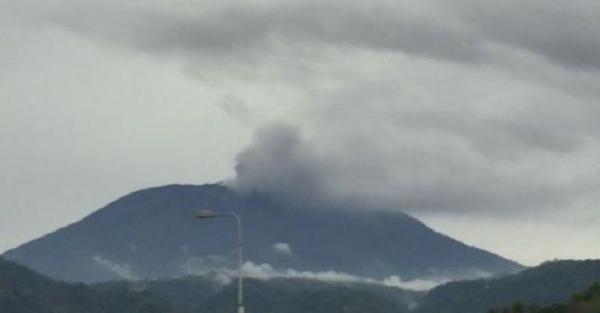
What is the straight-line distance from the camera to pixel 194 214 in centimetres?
8938

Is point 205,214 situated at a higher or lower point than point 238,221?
higher

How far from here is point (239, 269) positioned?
94.6 m

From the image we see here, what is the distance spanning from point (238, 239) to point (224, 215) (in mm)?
3352

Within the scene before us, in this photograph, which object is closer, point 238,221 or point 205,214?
point 205,214

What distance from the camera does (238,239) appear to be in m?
92.4

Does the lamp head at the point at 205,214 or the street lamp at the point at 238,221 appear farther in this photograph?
the street lamp at the point at 238,221

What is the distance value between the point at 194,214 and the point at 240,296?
703 cm

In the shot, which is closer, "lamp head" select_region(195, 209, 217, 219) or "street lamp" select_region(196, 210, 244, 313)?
"lamp head" select_region(195, 209, 217, 219)

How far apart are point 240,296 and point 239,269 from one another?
6.58ft

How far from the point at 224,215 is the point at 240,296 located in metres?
6.44

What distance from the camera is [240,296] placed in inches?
3676

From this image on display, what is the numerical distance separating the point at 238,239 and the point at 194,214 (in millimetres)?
4258
